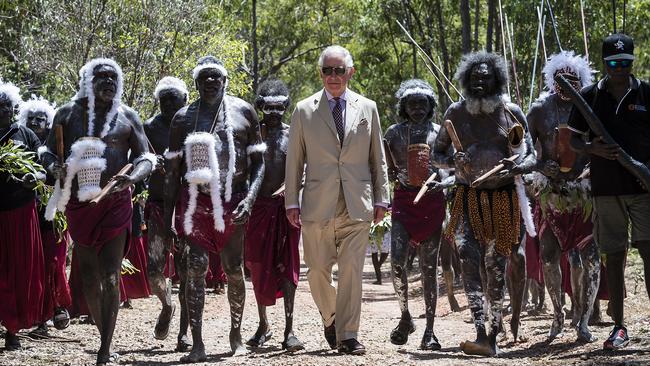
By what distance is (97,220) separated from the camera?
956 centimetres

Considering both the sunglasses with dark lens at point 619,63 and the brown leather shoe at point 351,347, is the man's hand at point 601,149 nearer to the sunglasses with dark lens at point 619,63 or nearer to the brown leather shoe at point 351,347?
the sunglasses with dark lens at point 619,63

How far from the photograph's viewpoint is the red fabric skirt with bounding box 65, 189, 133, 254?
31.3 ft

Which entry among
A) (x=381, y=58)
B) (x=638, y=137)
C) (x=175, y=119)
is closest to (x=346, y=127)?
(x=175, y=119)

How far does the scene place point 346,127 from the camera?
32.4ft

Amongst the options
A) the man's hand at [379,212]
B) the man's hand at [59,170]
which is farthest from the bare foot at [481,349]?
the man's hand at [59,170]

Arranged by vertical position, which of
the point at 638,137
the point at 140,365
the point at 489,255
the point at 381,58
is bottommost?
the point at 140,365

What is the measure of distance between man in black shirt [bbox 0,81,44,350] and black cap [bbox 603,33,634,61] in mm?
5448

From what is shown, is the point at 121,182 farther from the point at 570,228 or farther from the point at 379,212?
the point at 570,228

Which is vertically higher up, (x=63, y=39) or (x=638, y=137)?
(x=63, y=39)

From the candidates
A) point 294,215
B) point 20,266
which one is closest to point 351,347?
point 294,215

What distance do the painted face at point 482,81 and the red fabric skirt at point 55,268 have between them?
4.66 m

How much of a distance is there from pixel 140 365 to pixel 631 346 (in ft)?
13.0

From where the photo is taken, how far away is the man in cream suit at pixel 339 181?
9812mm

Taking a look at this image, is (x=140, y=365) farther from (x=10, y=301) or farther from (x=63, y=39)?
(x=63, y=39)
